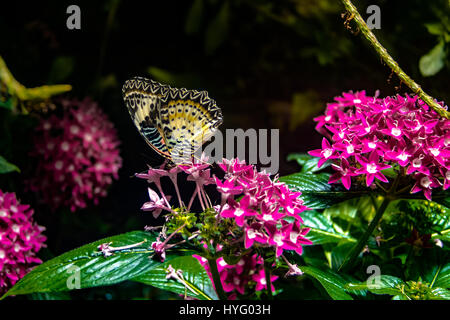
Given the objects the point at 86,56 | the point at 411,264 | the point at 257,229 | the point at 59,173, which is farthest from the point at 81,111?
the point at 411,264

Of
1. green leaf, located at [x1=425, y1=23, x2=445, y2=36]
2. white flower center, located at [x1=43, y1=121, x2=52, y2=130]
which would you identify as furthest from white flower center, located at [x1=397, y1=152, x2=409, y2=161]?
white flower center, located at [x1=43, y1=121, x2=52, y2=130]

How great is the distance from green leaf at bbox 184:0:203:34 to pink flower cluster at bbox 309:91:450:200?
2.93 ft

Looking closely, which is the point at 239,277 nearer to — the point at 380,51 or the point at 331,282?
the point at 331,282

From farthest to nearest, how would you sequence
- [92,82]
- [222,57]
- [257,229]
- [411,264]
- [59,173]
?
[222,57]
[92,82]
[59,173]
[411,264]
[257,229]

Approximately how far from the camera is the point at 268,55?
1.59 meters

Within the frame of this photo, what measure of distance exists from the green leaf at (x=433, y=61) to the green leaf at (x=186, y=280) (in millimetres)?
648

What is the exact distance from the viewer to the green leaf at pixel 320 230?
83 cm

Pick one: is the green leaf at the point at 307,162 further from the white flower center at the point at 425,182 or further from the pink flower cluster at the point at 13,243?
the pink flower cluster at the point at 13,243

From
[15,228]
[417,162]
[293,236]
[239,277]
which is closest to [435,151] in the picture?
[417,162]

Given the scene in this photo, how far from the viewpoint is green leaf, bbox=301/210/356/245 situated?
831 mm

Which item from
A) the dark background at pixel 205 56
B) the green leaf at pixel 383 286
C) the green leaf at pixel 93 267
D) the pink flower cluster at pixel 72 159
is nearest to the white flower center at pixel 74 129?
the pink flower cluster at pixel 72 159

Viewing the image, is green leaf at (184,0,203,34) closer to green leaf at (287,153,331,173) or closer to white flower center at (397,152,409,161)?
green leaf at (287,153,331,173)

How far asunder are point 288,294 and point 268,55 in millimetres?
1003

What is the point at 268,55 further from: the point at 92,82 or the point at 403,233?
the point at 403,233
